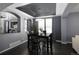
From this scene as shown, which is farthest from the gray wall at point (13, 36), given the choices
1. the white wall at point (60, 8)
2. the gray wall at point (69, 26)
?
the gray wall at point (69, 26)

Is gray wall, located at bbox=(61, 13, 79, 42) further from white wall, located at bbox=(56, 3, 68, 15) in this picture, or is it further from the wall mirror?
the wall mirror

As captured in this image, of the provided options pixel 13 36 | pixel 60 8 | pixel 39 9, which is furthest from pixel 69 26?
pixel 13 36

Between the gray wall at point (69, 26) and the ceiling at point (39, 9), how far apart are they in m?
0.37

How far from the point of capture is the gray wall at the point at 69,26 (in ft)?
7.17

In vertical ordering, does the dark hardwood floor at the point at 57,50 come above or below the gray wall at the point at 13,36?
below

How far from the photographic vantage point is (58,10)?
221 centimetres

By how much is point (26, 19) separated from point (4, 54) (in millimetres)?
1003

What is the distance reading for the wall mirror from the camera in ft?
7.11

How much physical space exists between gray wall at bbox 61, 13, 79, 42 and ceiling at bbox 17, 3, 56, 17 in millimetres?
370

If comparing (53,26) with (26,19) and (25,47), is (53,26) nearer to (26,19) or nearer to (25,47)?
(26,19)

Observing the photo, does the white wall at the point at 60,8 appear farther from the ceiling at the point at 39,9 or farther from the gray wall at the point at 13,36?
the gray wall at the point at 13,36

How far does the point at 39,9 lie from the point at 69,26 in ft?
2.85

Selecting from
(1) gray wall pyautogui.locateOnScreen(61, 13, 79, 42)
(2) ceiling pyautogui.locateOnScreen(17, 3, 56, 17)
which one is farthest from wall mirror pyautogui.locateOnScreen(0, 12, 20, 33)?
(1) gray wall pyautogui.locateOnScreen(61, 13, 79, 42)

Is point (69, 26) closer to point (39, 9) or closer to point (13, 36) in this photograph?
point (39, 9)
